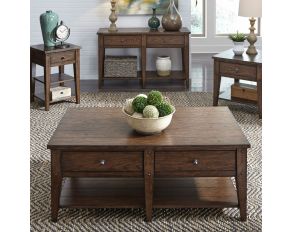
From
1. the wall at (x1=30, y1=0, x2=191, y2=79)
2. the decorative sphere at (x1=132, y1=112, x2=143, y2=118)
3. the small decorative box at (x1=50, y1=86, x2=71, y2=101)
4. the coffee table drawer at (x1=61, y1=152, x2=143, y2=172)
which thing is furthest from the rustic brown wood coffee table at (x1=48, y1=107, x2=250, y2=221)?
the wall at (x1=30, y1=0, x2=191, y2=79)

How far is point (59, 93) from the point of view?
230 inches

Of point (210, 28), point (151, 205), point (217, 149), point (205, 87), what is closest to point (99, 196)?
point (151, 205)

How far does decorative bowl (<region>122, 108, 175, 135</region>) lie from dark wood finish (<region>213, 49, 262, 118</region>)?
2.20 meters

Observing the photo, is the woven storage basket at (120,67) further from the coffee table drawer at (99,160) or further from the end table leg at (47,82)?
the coffee table drawer at (99,160)

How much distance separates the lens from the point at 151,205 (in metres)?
3.05

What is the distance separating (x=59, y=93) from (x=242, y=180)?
3.26 meters

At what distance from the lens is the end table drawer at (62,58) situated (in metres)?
5.56

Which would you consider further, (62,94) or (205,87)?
(205,87)

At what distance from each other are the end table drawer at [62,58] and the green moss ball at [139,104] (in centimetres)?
266

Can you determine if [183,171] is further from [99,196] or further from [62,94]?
[62,94]

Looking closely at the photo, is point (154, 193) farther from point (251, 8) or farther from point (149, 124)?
point (251, 8)

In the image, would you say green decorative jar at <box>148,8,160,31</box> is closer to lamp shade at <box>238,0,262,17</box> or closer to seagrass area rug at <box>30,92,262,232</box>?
lamp shade at <box>238,0,262,17</box>

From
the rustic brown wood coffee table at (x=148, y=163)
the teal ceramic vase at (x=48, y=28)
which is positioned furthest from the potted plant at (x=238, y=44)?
the rustic brown wood coffee table at (x=148, y=163)
